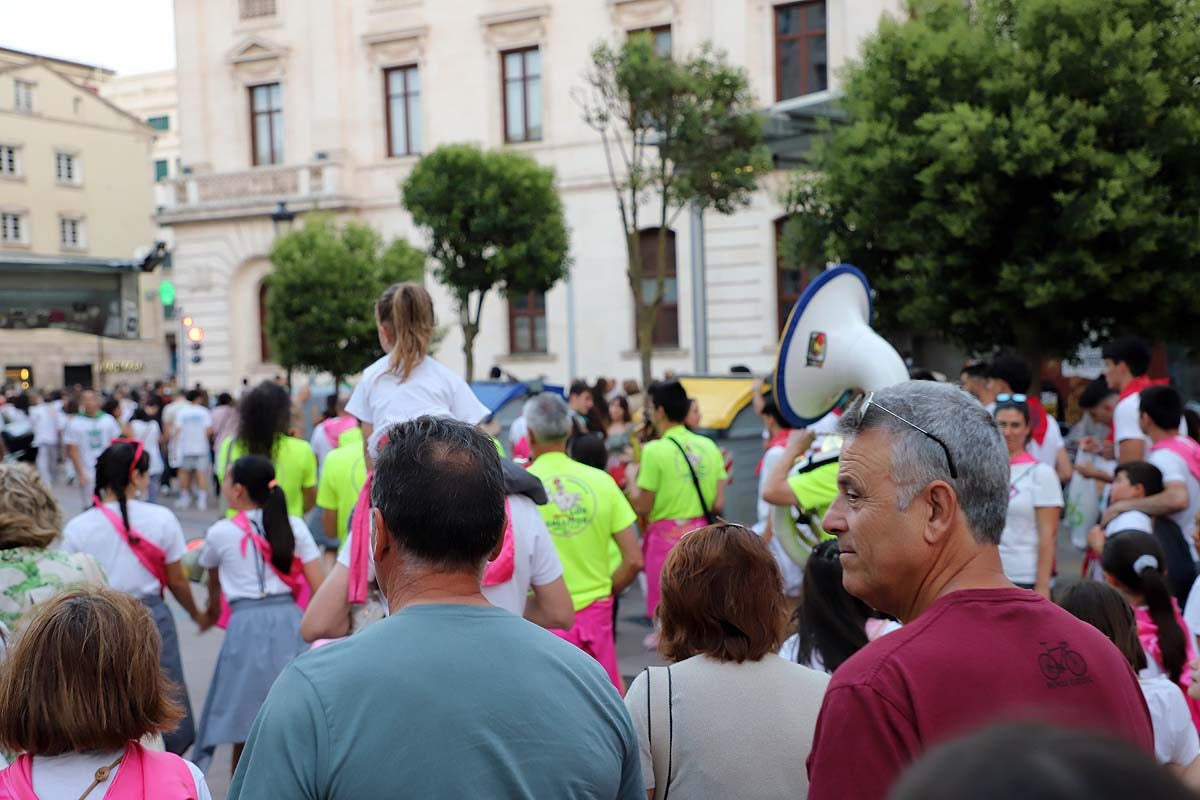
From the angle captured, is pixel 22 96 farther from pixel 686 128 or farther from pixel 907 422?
pixel 907 422

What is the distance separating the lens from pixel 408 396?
4.66 meters

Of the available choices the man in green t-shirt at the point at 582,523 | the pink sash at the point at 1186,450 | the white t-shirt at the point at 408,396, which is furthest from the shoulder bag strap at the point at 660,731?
the pink sash at the point at 1186,450

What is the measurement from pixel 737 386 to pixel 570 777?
39.0 feet

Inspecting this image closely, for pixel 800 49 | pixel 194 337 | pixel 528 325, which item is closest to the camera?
pixel 800 49

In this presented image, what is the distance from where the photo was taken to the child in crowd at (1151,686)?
3402 millimetres

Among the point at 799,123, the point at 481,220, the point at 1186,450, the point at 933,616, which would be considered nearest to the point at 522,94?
the point at 481,220

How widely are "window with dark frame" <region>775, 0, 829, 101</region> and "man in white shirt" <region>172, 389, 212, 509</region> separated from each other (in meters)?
15.4

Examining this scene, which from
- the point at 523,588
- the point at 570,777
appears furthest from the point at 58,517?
the point at 570,777

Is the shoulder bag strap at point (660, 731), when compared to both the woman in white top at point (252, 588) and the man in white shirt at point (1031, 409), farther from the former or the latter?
the man in white shirt at point (1031, 409)

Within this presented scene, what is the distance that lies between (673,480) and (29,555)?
4008 millimetres

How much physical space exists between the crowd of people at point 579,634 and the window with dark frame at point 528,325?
82.5 ft

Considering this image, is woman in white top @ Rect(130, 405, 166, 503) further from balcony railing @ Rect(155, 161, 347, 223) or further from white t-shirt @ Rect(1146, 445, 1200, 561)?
balcony railing @ Rect(155, 161, 347, 223)

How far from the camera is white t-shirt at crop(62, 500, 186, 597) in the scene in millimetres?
5531

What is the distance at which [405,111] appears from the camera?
32.3 metres
